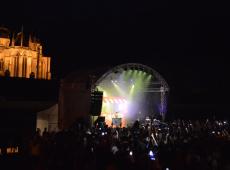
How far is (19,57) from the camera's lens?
127 feet

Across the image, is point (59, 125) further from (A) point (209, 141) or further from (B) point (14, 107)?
(A) point (209, 141)

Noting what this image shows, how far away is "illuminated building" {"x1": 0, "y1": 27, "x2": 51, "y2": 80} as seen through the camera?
38.8 meters

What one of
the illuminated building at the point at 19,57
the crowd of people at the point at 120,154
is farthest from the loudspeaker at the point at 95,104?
the illuminated building at the point at 19,57

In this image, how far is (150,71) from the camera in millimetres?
25469

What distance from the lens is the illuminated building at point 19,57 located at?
38.8 meters

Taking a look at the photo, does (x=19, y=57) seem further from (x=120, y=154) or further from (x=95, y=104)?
(x=120, y=154)

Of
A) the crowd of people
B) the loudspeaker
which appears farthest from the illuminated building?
the crowd of people

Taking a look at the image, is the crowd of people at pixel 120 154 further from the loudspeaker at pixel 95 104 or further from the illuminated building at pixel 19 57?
the illuminated building at pixel 19 57

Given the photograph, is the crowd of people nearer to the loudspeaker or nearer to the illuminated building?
the loudspeaker

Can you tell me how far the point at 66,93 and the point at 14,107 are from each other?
8.14 metres

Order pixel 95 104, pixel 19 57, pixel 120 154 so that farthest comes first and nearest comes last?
1. pixel 19 57
2. pixel 95 104
3. pixel 120 154

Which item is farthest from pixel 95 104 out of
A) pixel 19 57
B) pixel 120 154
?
pixel 19 57

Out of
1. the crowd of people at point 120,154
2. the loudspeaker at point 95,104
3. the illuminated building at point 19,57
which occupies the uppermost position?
the illuminated building at point 19,57

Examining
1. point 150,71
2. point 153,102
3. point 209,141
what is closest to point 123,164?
point 209,141
